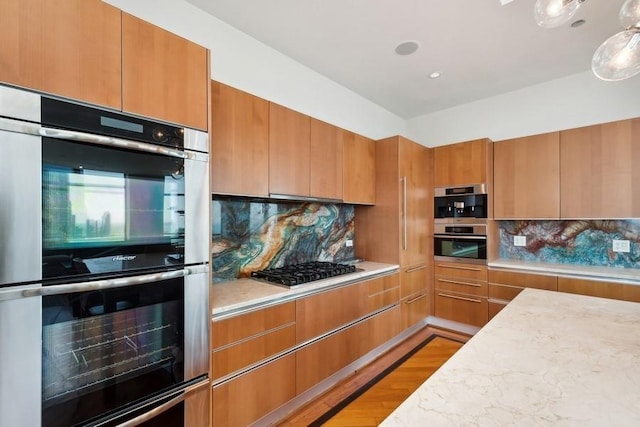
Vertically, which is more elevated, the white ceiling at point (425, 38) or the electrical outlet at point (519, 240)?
the white ceiling at point (425, 38)

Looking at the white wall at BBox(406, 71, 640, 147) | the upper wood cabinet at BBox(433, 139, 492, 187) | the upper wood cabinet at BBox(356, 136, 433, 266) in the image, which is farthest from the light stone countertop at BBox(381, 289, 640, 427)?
the white wall at BBox(406, 71, 640, 147)

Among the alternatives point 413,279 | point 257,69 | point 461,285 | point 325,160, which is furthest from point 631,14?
point 461,285

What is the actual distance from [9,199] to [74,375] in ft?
2.35

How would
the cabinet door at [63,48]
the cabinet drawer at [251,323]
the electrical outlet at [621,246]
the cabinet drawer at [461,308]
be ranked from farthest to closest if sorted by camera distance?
the cabinet drawer at [461,308] → the electrical outlet at [621,246] → the cabinet drawer at [251,323] → the cabinet door at [63,48]

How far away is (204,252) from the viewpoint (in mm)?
1453

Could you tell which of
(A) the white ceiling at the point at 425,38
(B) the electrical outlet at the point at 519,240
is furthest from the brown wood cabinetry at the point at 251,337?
(B) the electrical outlet at the point at 519,240

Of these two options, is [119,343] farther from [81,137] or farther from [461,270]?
[461,270]

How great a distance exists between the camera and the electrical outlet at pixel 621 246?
8.95ft

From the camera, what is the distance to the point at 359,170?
2953 millimetres

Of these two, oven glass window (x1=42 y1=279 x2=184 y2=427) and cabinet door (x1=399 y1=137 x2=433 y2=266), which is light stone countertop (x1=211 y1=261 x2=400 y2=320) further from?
cabinet door (x1=399 y1=137 x2=433 y2=266)

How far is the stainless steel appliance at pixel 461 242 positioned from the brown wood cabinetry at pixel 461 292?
9 centimetres

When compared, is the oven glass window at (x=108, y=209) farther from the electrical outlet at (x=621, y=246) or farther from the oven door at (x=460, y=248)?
the electrical outlet at (x=621, y=246)

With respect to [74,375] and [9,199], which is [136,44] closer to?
[9,199]

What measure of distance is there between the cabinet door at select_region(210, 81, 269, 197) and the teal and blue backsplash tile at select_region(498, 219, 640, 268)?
122 inches
